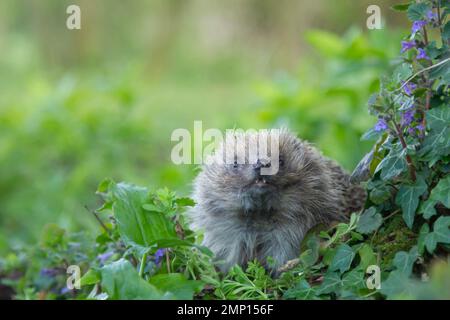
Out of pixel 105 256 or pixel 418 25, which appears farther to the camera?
pixel 105 256

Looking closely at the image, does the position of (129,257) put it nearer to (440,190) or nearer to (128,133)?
(440,190)

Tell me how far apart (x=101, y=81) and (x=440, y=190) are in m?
6.25

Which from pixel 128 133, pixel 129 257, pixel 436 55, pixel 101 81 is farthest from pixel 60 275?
pixel 101 81

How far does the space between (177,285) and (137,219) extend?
1.36 ft

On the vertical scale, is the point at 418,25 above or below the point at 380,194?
above

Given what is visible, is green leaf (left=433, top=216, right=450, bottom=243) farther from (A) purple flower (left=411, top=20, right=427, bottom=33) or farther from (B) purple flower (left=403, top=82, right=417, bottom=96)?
(A) purple flower (left=411, top=20, right=427, bottom=33)

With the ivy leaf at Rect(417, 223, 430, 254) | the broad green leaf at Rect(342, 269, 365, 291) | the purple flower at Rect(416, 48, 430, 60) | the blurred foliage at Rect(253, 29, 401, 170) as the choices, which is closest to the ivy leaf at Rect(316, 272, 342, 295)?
A: the broad green leaf at Rect(342, 269, 365, 291)

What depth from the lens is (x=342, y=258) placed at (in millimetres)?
3412

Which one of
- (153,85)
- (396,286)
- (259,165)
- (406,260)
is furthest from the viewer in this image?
(153,85)

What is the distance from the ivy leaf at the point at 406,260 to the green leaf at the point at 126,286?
94cm

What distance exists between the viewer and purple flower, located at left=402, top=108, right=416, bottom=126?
3.45 m

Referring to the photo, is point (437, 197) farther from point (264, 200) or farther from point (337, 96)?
point (337, 96)

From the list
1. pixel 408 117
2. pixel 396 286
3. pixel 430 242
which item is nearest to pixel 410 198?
pixel 430 242

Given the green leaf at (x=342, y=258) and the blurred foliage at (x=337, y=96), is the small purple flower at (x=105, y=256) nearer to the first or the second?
the green leaf at (x=342, y=258)
